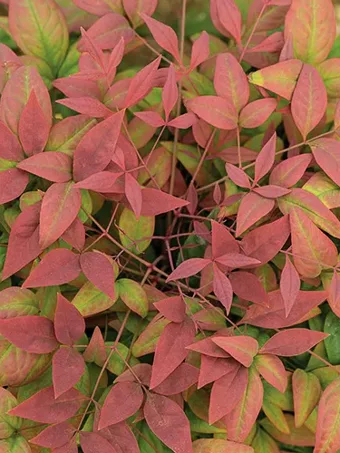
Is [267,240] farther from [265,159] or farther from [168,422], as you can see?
[168,422]

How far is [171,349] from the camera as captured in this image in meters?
0.64

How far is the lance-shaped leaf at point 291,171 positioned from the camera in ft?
2.32

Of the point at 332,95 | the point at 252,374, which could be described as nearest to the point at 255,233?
the point at 252,374

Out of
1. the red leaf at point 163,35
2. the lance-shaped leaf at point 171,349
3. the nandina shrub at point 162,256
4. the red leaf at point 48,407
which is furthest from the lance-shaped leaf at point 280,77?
the red leaf at point 48,407

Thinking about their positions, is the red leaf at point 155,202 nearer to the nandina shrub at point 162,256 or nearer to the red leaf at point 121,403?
the nandina shrub at point 162,256

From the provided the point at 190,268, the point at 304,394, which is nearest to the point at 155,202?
the point at 190,268

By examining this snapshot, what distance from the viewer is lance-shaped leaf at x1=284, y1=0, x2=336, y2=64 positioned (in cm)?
79

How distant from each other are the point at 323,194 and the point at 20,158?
361 mm

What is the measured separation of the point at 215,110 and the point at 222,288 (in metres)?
0.23

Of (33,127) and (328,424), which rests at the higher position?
(33,127)

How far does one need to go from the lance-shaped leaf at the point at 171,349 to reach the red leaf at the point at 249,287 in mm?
67

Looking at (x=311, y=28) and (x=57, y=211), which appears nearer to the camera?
(x=57, y=211)

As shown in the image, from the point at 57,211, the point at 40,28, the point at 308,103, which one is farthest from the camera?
the point at 40,28

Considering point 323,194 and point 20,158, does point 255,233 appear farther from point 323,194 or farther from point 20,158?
point 20,158
